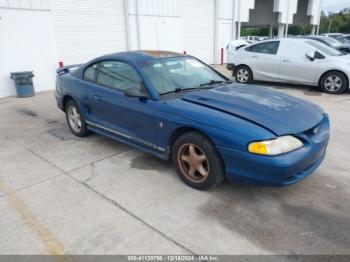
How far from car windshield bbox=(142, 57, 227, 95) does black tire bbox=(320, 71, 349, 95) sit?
5.21 metres

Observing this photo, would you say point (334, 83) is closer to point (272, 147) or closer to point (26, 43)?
point (272, 147)

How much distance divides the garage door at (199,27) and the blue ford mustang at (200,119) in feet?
39.7

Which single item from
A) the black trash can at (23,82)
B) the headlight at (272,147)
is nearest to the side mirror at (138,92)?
the headlight at (272,147)

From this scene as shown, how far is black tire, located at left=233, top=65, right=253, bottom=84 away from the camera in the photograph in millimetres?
9719

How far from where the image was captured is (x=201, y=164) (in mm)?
3244

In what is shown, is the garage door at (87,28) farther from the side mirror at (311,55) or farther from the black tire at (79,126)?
the side mirror at (311,55)

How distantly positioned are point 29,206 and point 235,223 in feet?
7.05

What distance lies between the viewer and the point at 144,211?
120 inches

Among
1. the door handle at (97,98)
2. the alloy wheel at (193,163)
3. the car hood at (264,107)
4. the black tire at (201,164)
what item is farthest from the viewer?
the door handle at (97,98)

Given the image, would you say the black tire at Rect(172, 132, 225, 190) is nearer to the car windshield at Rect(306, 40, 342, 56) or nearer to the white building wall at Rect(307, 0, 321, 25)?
the car windshield at Rect(306, 40, 342, 56)

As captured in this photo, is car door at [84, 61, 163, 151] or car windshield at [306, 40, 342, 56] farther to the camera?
car windshield at [306, 40, 342, 56]

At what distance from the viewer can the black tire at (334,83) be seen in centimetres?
805

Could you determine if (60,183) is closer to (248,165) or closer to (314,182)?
(248,165)

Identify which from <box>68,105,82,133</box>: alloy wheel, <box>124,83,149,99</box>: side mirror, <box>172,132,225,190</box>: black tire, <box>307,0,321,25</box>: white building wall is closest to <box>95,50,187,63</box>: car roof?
<box>124,83,149,99</box>: side mirror
